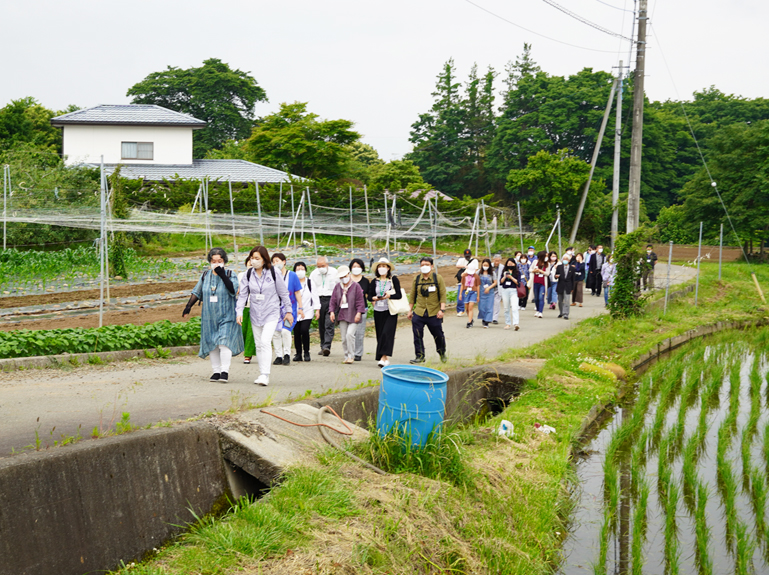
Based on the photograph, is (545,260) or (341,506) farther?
(545,260)

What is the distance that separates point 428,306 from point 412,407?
4586mm

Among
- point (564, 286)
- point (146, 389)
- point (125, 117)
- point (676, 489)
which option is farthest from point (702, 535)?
point (125, 117)

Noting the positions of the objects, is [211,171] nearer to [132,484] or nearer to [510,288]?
[510,288]

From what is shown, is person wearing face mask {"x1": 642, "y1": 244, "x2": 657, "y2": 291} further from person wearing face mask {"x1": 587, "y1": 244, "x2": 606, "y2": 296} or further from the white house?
the white house

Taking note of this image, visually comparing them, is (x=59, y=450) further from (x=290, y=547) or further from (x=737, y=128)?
(x=737, y=128)

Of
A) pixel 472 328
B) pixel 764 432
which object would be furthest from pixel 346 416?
pixel 472 328

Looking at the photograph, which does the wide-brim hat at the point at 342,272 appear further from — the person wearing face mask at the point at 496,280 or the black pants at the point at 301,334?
the person wearing face mask at the point at 496,280

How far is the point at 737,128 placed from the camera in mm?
34875

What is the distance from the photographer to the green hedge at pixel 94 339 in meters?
8.67

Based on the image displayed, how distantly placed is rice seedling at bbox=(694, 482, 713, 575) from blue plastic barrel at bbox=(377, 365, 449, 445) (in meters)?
2.14

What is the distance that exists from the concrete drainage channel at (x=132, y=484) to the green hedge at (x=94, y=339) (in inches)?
165

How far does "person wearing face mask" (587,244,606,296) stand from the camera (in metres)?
21.3

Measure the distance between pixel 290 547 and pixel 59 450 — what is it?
1.51 metres

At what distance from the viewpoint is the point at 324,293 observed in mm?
11047
